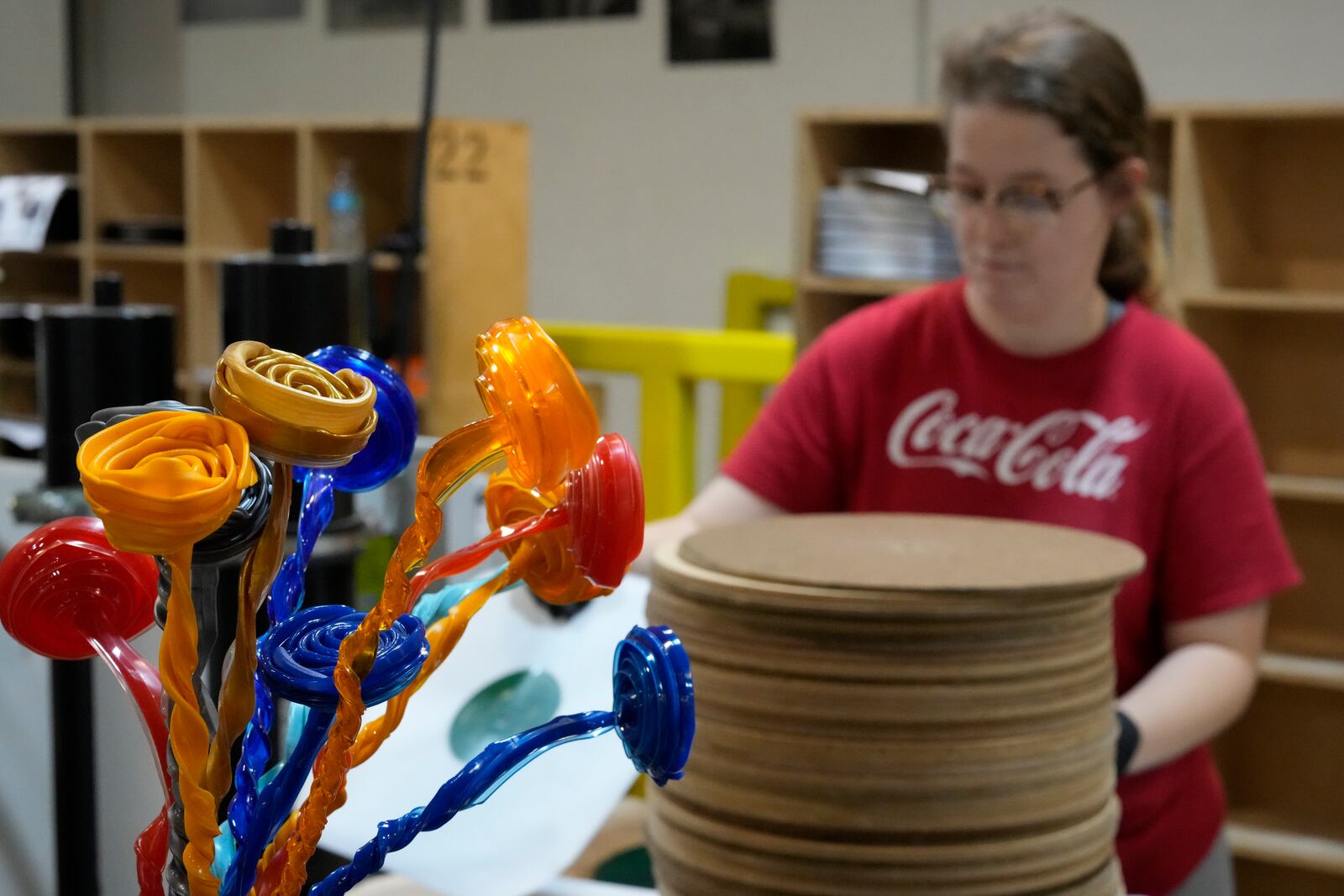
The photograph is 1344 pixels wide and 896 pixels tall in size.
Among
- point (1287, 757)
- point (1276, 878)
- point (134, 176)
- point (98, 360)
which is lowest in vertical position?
point (1276, 878)

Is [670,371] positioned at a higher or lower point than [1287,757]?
higher

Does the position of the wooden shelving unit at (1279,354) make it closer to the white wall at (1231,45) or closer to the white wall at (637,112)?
the white wall at (1231,45)

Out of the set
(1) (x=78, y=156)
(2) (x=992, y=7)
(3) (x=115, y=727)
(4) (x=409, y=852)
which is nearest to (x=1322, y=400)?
(2) (x=992, y=7)

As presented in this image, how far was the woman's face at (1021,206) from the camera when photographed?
1.32 meters

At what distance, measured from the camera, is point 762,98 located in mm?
3566

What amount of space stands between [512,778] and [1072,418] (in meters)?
0.83

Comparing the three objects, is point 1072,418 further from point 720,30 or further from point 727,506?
point 720,30

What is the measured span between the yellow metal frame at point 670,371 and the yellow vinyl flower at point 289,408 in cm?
151

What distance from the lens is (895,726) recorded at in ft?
2.15

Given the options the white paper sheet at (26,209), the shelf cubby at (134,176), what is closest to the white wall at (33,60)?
the shelf cubby at (134,176)

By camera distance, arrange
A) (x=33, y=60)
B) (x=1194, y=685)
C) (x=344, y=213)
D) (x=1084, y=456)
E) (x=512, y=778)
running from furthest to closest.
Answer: (x=33, y=60) → (x=344, y=213) → (x=1084, y=456) → (x=1194, y=685) → (x=512, y=778)

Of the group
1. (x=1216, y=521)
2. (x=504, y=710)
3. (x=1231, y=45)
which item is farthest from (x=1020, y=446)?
(x=1231, y=45)

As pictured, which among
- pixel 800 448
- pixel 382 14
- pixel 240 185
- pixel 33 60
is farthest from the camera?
pixel 33 60

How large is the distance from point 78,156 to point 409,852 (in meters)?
3.76
